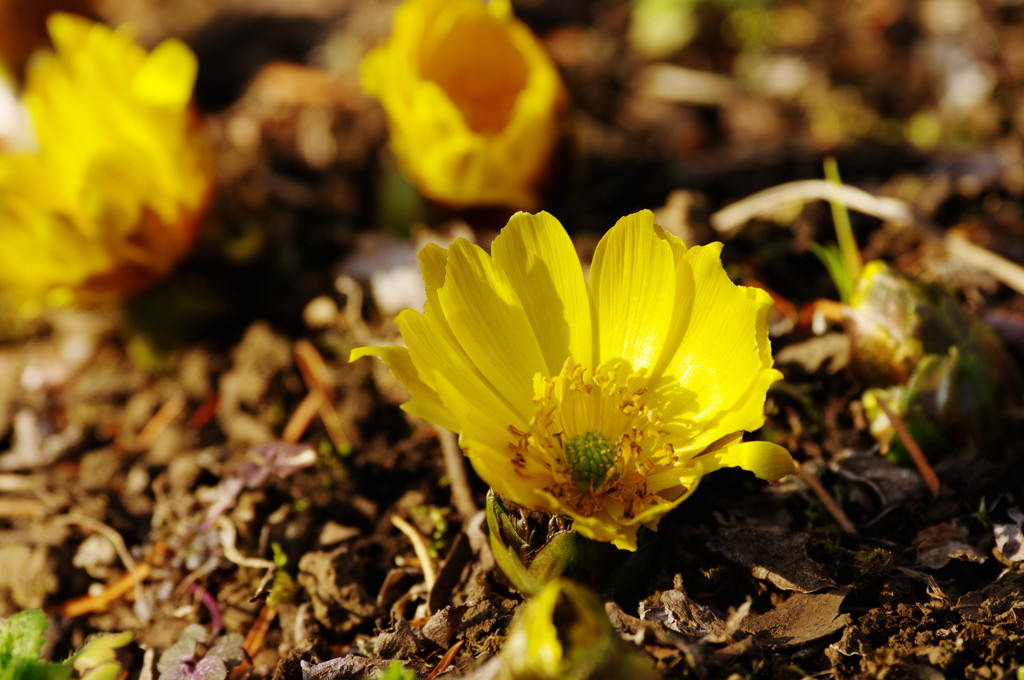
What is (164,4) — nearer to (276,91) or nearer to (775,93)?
(276,91)

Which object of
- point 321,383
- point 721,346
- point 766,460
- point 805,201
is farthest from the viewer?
point 805,201

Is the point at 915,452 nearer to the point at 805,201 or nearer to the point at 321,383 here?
the point at 805,201

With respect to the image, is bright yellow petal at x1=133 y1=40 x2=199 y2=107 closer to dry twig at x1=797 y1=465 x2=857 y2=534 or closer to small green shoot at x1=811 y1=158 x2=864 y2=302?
small green shoot at x1=811 y1=158 x2=864 y2=302

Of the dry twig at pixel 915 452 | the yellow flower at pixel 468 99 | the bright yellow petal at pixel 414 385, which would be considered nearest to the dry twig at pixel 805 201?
the yellow flower at pixel 468 99

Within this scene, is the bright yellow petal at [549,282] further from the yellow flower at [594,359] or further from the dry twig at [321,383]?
the dry twig at [321,383]

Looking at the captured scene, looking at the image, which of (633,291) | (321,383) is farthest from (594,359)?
(321,383)

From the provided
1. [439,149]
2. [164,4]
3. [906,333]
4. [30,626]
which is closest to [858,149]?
[906,333]

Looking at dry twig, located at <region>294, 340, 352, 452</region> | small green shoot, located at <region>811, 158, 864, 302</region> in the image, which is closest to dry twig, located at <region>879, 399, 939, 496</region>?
small green shoot, located at <region>811, 158, 864, 302</region>
